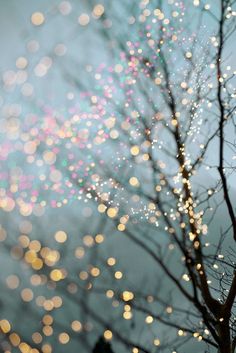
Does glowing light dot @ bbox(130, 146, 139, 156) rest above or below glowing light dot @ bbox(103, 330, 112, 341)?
above

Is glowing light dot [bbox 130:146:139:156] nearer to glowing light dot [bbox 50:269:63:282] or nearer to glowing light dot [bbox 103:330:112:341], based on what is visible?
glowing light dot [bbox 50:269:63:282]

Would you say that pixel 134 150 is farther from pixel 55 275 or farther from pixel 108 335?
pixel 108 335

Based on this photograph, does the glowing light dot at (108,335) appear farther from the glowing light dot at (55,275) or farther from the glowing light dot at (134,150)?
the glowing light dot at (134,150)

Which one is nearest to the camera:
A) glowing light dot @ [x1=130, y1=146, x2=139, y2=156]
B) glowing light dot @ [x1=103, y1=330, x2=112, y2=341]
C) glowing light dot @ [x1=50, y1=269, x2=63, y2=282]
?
glowing light dot @ [x1=50, y1=269, x2=63, y2=282]

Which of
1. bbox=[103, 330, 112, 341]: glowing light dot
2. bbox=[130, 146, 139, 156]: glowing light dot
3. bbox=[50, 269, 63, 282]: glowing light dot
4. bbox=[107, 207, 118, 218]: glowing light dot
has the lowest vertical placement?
bbox=[103, 330, 112, 341]: glowing light dot

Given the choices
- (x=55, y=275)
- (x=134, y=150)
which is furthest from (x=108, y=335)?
(x=134, y=150)

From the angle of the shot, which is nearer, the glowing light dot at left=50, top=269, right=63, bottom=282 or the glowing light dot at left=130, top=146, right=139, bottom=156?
the glowing light dot at left=50, top=269, right=63, bottom=282

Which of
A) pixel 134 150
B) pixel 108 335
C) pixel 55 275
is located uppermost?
pixel 134 150

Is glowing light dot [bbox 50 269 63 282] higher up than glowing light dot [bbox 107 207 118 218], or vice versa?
glowing light dot [bbox 107 207 118 218]

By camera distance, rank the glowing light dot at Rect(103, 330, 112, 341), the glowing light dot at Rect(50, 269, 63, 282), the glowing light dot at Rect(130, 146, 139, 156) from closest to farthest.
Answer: the glowing light dot at Rect(50, 269, 63, 282)
the glowing light dot at Rect(103, 330, 112, 341)
the glowing light dot at Rect(130, 146, 139, 156)

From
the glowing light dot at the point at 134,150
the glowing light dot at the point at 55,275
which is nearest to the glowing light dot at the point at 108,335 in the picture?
the glowing light dot at the point at 55,275

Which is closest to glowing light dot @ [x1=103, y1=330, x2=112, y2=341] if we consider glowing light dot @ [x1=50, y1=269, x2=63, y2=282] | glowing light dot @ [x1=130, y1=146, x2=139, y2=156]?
glowing light dot @ [x1=50, y1=269, x2=63, y2=282]
